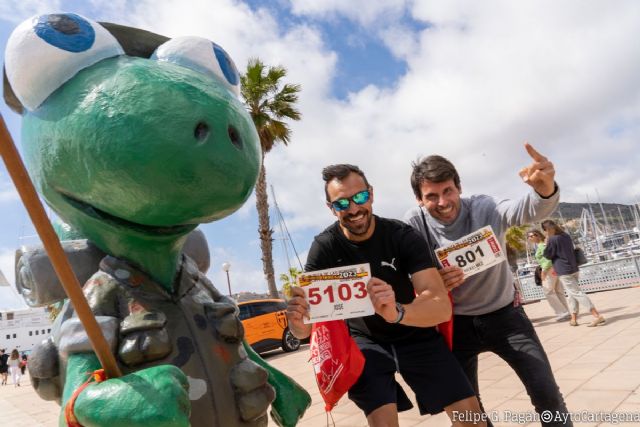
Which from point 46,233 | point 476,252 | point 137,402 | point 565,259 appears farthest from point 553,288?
point 46,233

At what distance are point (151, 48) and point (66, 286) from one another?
41.5 inches

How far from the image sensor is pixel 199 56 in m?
1.62

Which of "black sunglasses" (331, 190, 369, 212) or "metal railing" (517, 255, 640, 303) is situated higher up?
"black sunglasses" (331, 190, 369, 212)

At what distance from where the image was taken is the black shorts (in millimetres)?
2303

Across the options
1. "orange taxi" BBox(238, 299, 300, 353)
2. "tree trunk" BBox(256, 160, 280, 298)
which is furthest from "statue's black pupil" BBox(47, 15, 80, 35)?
"tree trunk" BBox(256, 160, 280, 298)

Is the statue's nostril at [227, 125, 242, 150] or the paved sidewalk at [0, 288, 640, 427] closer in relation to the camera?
the statue's nostril at [227, 125, 242, 150]

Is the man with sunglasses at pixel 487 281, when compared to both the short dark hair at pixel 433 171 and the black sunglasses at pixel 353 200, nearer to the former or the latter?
the short dark hair at pixel 433 171

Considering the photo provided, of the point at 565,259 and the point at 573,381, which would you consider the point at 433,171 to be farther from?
the point at 565,259

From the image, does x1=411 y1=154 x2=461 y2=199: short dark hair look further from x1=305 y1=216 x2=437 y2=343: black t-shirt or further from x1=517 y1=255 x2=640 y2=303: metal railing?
x1=517 y1=255 x2=640 y2=303: metal railing

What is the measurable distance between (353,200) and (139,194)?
130 centimetres

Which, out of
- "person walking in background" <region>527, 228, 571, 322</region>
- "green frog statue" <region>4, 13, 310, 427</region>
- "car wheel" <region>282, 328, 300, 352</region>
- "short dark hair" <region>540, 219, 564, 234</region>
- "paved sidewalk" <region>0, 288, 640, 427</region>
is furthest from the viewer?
"car wheel" <region>282, 328, 300, 352</region>

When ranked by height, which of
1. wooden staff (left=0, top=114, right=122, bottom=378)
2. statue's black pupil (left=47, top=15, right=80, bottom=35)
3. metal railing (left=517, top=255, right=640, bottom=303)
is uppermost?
statue's black pupil (left=47, top=15, right=80, bottom=35)

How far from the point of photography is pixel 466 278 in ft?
8.59

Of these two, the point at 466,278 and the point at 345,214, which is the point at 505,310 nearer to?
the point at 466,278
